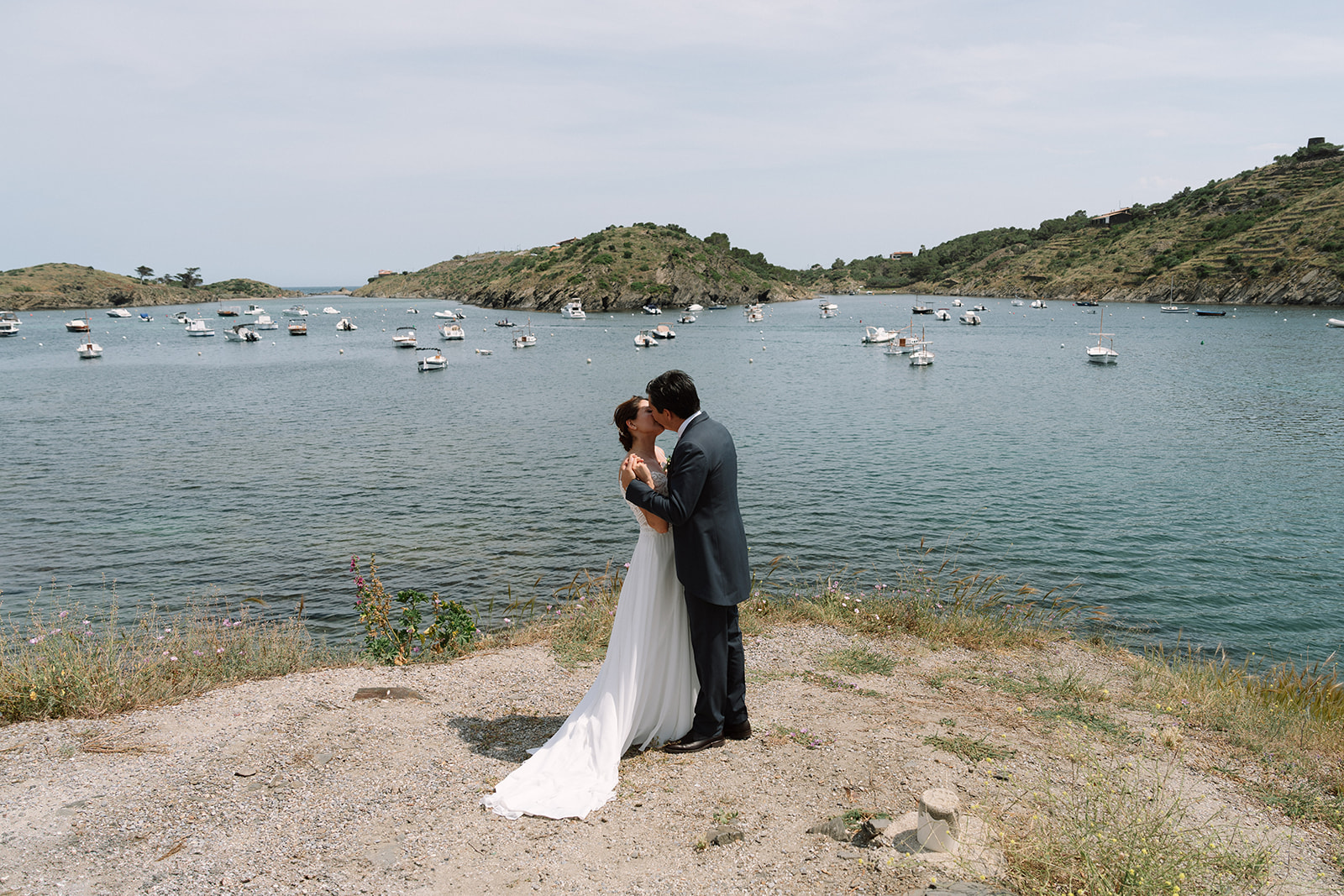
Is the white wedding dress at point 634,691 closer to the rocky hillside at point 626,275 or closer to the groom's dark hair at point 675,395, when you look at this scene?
→ the groom's dark hair at point 675,395

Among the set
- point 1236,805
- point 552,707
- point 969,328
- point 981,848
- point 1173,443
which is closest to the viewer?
point 981,848

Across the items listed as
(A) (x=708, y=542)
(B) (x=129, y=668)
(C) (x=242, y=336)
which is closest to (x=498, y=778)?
(A) (x=708, y=542)

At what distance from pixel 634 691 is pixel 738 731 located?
1.01 meters

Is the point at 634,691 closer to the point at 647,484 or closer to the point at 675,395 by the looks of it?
the point at 647,484

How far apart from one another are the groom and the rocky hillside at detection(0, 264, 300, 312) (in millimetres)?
204010

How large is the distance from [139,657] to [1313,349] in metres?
77.7

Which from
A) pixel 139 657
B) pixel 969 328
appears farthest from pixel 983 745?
pixel 969 328

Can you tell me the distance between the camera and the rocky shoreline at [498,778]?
4.38 m

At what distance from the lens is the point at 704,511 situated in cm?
552

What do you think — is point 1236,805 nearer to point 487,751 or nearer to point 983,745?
point 983,745

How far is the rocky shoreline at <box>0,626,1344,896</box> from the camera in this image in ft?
14.4

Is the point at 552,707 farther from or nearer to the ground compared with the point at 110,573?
farther from the ground

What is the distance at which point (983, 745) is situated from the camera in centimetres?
598

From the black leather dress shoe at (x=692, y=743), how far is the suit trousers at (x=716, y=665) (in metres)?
0.03
